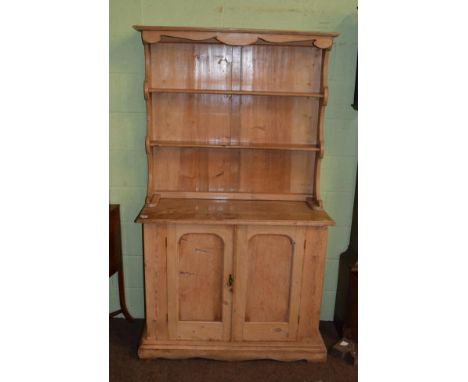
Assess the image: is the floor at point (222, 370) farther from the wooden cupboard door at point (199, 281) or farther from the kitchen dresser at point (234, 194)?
the wooden cupboard door at point (199, 281)

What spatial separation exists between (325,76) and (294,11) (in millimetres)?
442

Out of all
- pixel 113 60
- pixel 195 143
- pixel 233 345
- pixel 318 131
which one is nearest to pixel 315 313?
pixel 233 345

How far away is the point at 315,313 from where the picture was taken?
2264 millimetres

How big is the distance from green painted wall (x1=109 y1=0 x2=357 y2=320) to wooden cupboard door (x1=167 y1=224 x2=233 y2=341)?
1.80 ft

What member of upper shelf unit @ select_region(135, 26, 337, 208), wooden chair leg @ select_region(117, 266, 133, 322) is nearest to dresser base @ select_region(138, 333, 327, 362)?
wooden chair leg @ select_region(117, 266, 133, 322)

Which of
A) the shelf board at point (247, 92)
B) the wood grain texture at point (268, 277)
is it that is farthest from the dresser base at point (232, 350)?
the shelf board at point (247, 92)

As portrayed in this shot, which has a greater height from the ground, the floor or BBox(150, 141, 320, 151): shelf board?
BBox(150, 141, 320, 151): shelf board

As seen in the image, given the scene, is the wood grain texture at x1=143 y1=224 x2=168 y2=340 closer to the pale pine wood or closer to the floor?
the floor

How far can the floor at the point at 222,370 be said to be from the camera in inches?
85.7

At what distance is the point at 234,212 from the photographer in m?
2.23

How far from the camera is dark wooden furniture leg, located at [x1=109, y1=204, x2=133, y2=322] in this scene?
2.40 metres

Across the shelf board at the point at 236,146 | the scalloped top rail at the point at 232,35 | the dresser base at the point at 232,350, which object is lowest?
the dresser base at the point at 232,350

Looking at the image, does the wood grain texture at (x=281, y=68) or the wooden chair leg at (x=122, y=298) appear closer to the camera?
the wood grain texture at (x=281, y=68)
